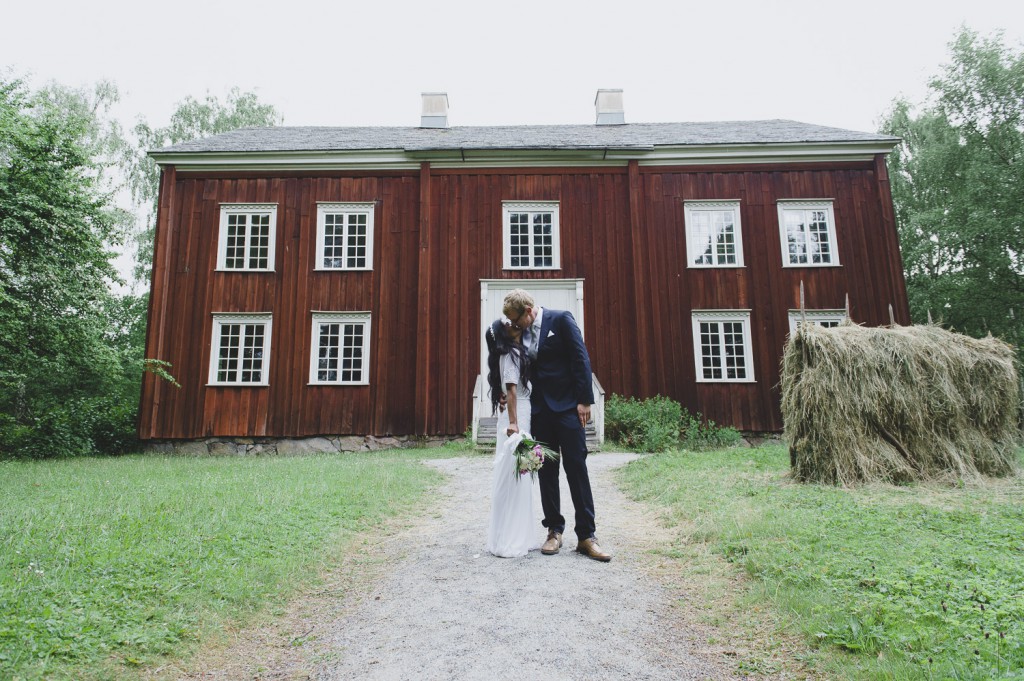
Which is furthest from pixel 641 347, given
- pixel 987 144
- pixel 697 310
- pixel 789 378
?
pixel 987 144

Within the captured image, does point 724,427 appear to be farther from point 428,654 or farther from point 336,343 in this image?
point 428,654

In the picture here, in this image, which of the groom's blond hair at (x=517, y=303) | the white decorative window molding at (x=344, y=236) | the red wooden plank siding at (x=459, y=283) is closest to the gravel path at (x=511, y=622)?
the groom's blond hair at (x=517, y=303)

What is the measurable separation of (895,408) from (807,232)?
9.55m

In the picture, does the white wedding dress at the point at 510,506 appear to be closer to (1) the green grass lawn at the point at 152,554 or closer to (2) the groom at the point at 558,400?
(2) the groom at the point at 558,400

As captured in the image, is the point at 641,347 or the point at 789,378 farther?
the point at 641,347

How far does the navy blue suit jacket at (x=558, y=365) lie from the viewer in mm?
4738

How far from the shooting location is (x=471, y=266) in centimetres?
1544

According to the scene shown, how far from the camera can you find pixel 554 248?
1563cm

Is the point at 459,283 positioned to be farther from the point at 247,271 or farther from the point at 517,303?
the point at 517,303

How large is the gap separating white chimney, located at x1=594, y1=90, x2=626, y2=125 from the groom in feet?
54.1

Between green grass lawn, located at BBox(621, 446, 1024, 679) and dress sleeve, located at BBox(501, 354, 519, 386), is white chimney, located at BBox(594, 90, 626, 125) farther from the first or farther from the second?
dress sleeve, located at BBox(501, 354, 519, 386)

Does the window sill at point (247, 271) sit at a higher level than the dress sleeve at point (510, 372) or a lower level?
higher

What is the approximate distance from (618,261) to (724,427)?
15.9 feet

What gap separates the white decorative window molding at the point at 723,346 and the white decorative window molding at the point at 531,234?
3994mm
